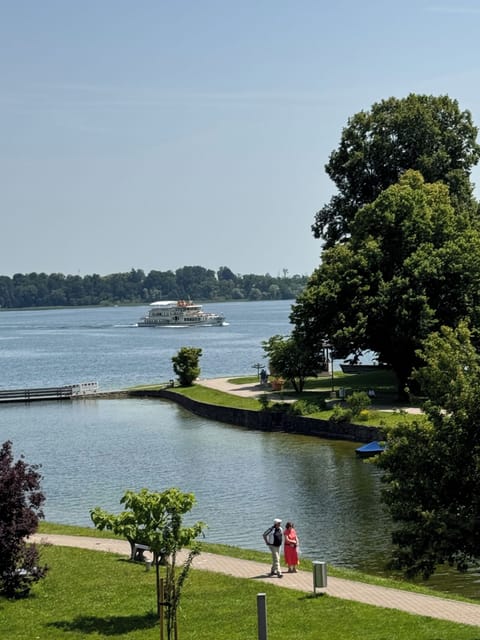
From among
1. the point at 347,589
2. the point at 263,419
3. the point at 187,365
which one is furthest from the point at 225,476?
the point at 187,365

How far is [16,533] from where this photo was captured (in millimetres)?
22656

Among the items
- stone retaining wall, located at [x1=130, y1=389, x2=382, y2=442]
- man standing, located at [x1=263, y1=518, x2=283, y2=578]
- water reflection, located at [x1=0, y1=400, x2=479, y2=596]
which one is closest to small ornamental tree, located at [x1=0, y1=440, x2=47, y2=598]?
man standing, located at [x1=263, y1=518, x2=283, y2=578]

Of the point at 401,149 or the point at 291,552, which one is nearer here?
the point at 291,552

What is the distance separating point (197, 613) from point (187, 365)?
54701 mm

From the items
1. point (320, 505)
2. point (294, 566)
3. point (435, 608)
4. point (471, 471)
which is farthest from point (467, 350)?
point (320, 505)

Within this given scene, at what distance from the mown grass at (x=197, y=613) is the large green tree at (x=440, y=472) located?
1617 mm

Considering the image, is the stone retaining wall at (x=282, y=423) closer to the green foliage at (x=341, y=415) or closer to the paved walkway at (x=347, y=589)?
the green foliage at (x=341, y=415)

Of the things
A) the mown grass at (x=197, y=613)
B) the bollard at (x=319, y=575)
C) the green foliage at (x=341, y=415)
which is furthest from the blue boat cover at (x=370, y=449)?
the bollard at (x=319, y=575)

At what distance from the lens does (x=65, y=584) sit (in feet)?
79.3

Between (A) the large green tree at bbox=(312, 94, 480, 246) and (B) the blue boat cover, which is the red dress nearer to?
(B) the blue boat cover

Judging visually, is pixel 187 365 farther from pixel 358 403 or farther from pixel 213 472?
pixel 213 472

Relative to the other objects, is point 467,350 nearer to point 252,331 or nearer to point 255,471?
point 255,471

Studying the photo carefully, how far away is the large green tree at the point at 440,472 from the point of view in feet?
61.0

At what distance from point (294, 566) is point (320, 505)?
10833 mm
